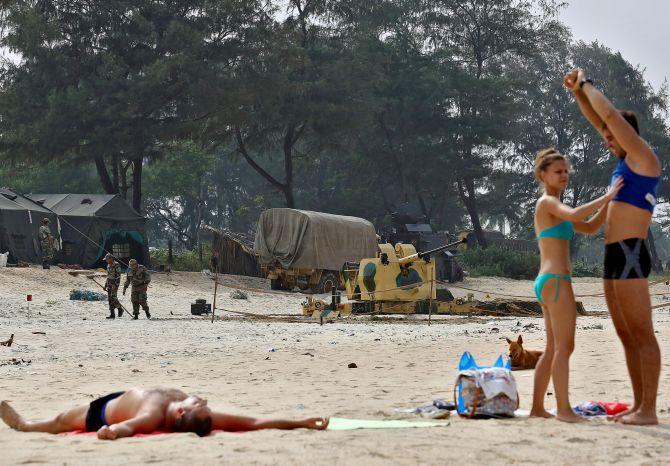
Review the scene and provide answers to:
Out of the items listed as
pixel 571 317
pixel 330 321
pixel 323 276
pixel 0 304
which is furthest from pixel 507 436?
pixel 323 276

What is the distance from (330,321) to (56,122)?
70.4 ft

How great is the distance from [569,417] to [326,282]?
3095 cm

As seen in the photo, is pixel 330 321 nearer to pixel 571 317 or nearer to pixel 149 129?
pixel 571 317

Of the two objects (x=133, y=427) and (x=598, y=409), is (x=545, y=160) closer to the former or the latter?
(x=598, y=409)

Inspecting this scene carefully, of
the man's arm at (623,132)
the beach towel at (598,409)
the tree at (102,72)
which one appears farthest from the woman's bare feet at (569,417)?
the tree at (102,72)

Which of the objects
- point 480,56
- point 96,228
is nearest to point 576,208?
point 96,228

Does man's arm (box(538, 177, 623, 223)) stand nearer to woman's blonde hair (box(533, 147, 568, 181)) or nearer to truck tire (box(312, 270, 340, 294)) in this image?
woman's blonde hair (box(533, 147, 568, 181))

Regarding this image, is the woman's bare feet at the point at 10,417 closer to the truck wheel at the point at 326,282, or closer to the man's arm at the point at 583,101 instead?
the man's arm at the point at 583,101

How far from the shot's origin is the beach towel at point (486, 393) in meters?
7.13

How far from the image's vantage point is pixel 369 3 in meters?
57.1

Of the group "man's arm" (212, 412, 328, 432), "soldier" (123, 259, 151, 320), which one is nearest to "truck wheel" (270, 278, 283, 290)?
"soldier" (123, 259, 151, 320)

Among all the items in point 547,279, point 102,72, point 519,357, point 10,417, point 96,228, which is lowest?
point 10,417

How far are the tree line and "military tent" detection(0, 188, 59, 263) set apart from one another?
5.19 meters

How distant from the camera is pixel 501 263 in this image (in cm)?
5400
